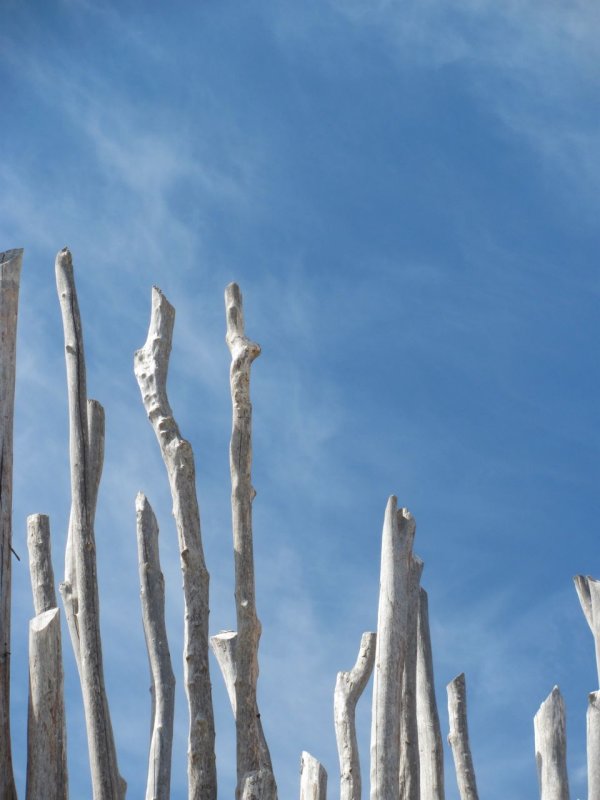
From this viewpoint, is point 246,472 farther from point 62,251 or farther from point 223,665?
point 62,251

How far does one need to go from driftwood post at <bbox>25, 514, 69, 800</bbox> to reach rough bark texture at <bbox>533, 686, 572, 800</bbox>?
289 cm

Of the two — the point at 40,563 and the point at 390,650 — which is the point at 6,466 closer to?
the point at 40,563

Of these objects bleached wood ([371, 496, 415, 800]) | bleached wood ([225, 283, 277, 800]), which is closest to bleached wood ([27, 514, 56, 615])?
bleached wood ([225, 283, 277, 800])

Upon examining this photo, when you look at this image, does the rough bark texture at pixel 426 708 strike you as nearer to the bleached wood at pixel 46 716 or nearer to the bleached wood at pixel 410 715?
the bleached wood at pixel 410 715

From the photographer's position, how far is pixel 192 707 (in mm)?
5645

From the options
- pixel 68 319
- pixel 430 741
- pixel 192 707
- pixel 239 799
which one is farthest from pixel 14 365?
pixel 430 741

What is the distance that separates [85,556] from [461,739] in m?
3.12

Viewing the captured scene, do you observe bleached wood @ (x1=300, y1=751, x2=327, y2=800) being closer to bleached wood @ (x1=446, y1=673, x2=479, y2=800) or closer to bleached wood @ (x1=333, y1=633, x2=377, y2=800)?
bleached wood @ (x1=333, y1=633, x2=377, y2=800)

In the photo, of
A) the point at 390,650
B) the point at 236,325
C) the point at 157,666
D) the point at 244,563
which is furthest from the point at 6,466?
the point at 390,650

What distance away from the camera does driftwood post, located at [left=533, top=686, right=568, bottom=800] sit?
262 inches

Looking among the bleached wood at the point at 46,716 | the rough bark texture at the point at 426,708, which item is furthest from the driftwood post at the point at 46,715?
the rough bark texture at the point at 426,708

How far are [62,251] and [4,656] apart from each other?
2172 millimetres

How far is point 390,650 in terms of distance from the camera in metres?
5.88

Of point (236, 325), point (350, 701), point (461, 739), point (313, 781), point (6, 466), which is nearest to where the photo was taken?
point (6, 466)
